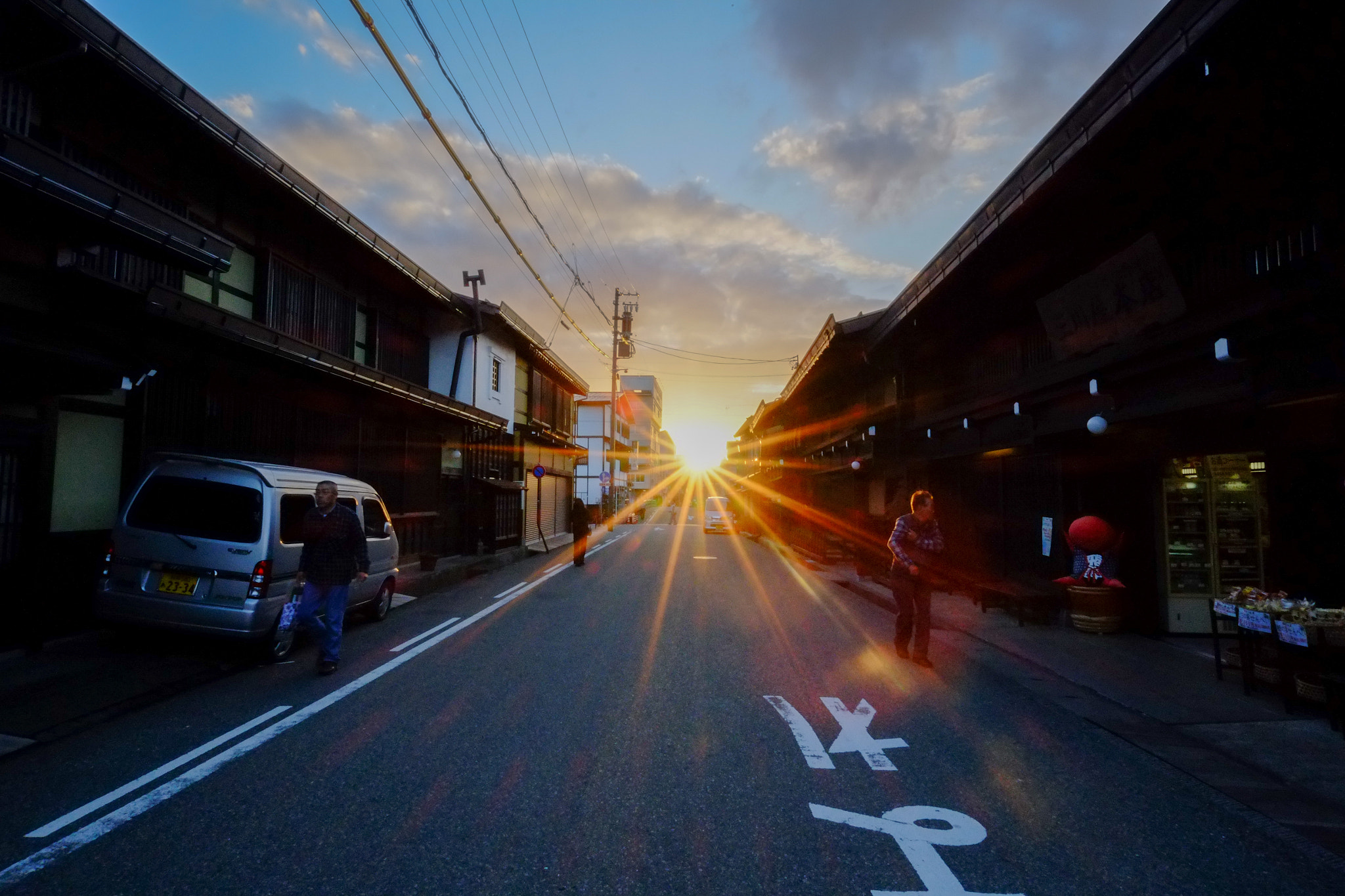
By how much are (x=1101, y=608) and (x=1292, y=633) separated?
3503 mm

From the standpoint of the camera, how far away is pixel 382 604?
10070 mm

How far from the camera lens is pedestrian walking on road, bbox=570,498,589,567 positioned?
1869 centimetres

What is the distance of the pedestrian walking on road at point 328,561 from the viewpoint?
22.6 feet

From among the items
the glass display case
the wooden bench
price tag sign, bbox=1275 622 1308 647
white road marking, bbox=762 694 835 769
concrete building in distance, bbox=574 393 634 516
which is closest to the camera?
white road marking, bbox=762 694 835 769

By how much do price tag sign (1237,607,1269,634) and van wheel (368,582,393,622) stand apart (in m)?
9.96

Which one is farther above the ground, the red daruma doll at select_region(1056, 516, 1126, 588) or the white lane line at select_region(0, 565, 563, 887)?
the red daruma doll at select_region(1056, 516, 1126, 588)

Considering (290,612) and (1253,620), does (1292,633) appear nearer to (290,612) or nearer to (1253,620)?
(1253,620)

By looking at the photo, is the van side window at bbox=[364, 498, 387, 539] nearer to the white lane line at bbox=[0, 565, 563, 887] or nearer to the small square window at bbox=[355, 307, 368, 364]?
the white lane line at bbox=[0, 565, 563, 887]

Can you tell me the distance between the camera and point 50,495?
7430 mm

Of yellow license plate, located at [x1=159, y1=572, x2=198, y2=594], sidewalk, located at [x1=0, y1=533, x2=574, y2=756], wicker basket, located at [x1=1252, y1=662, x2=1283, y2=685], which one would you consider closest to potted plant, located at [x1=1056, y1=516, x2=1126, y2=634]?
wicker basket, located at [x1=1252, y1=662, x2=1283, y2=685]

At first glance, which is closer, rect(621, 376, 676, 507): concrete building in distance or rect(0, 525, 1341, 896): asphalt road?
rect(0, 525, 1341, 896): asphalt road

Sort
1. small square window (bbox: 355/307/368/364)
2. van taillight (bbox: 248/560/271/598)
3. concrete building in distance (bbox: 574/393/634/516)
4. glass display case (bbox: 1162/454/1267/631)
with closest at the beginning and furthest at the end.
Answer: van taillight (bbox: 248/560/271/598)
glass display case (bbox: 1162/454/1267/631)
small square window (bbox: 355/307/368/364)
concrete building in distance (bbox: 574/393/634/516)

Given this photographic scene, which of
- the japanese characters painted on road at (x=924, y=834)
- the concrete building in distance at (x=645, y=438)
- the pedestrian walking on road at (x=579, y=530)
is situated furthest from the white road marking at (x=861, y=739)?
the concrete building in distance at (x=645, y=438)

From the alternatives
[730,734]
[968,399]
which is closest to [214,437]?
[730,734]
